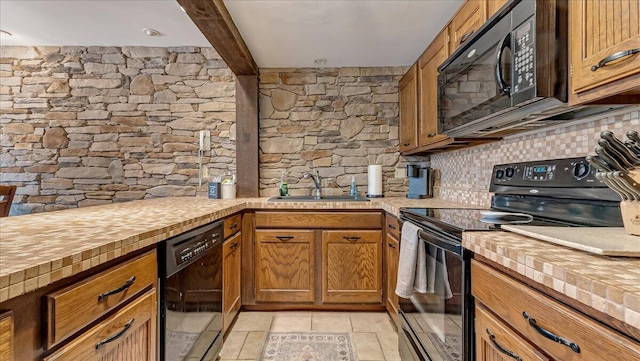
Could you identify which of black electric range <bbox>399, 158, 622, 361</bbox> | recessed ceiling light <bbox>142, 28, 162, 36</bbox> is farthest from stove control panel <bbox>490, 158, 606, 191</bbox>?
recessed ceiling light <bbox>142, 28, 162, 36</bbox>

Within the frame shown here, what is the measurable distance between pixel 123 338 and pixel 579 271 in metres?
1.21

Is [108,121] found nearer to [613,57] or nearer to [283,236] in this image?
[283,236]

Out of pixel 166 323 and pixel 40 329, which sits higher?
pixel 40 329

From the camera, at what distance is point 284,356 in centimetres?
199

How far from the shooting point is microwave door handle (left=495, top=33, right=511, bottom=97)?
1.29 metres

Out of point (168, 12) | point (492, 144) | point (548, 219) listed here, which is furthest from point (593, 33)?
point (168, 12)

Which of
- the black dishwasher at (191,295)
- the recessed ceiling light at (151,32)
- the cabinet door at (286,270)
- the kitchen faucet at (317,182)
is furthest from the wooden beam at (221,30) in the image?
the cabinet door at (286,270)

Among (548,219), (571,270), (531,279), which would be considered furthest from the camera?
(548,219)

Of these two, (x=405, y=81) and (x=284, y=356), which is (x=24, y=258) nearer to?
(x=284, y=356)

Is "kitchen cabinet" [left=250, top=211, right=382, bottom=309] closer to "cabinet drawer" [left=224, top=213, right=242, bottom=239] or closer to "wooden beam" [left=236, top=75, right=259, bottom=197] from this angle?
"cabinet drawer" [left=224, top=213, right=242, bottom=239]

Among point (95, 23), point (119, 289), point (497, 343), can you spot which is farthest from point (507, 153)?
point (95, 23)

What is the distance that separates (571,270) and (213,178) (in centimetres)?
295

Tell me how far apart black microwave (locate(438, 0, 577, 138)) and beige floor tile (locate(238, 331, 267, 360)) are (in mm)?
1772

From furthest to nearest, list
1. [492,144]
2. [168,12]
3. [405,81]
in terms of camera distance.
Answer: [405,81], [168,12], [492,144]
